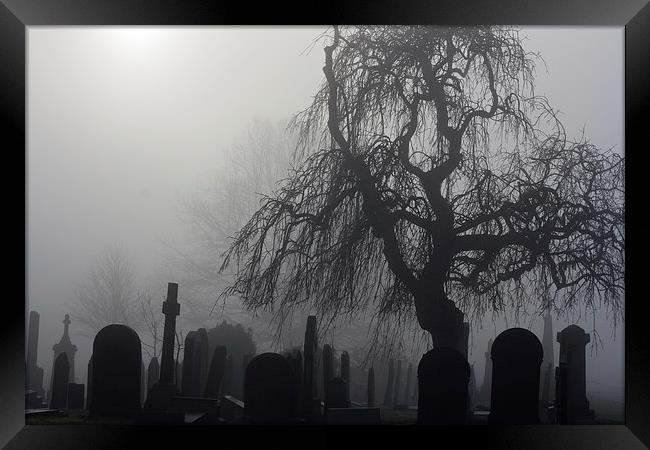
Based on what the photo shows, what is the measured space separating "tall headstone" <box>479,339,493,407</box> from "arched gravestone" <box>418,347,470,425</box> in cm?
10

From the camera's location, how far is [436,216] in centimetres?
426

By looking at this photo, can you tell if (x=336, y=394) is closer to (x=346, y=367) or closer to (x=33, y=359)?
(x=346, y=367)

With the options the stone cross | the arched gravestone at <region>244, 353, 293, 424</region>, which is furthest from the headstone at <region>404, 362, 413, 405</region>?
the stone cross

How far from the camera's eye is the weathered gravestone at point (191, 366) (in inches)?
165

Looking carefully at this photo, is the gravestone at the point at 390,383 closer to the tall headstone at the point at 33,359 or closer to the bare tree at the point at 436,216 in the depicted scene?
the bare tree at the point at 436,216

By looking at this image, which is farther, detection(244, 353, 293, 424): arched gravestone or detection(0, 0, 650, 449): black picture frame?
detection(244, 353, 293, 424): arched gravestone

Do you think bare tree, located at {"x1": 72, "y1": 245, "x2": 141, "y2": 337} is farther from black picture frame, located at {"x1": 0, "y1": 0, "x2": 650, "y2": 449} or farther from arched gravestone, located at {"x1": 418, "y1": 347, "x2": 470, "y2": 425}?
arched gravestone, located at {"x1": 418, "y1": 347, "x2": 470, "y2": 425}

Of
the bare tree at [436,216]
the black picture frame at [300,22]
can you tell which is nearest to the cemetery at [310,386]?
the black picture frame at [300,22]

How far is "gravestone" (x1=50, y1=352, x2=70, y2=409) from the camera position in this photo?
4.16 metres

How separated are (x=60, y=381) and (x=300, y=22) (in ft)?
8.56

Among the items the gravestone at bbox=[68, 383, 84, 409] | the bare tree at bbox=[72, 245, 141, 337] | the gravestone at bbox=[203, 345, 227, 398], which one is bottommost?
the gravestone at bbox=[68, 383, 84, 409]

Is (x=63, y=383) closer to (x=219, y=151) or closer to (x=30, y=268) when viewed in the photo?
(x=30, y=268)

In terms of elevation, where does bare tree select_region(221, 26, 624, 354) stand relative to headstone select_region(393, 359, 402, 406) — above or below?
above

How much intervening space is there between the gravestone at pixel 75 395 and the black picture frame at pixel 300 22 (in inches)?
13.6
